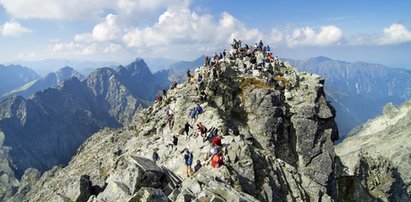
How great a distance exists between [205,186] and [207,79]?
3663cm

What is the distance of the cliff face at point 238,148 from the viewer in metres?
31.0

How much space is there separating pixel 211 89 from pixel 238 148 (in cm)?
2416

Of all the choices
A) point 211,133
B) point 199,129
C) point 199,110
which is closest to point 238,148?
point 211,133

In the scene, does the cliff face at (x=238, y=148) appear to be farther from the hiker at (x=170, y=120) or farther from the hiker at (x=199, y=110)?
the hiker at (x=170, y=120)

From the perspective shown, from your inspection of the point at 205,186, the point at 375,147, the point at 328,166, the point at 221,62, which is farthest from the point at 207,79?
the point at 375,147

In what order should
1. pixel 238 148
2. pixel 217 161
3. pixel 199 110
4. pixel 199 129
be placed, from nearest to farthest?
pixel 217 161
pixel 238 148
pixel 199 129
pixel 199 110

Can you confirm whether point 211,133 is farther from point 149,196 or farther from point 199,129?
point 149,196

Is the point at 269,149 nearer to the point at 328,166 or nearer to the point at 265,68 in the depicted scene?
the point at 328,166

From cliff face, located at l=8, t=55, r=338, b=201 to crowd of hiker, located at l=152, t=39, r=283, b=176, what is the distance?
53cm

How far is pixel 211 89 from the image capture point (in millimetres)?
62625

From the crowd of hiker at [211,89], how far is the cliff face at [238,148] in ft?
1.74

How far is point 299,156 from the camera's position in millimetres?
57250

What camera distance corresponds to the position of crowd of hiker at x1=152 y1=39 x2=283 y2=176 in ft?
126

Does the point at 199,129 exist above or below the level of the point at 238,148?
above
